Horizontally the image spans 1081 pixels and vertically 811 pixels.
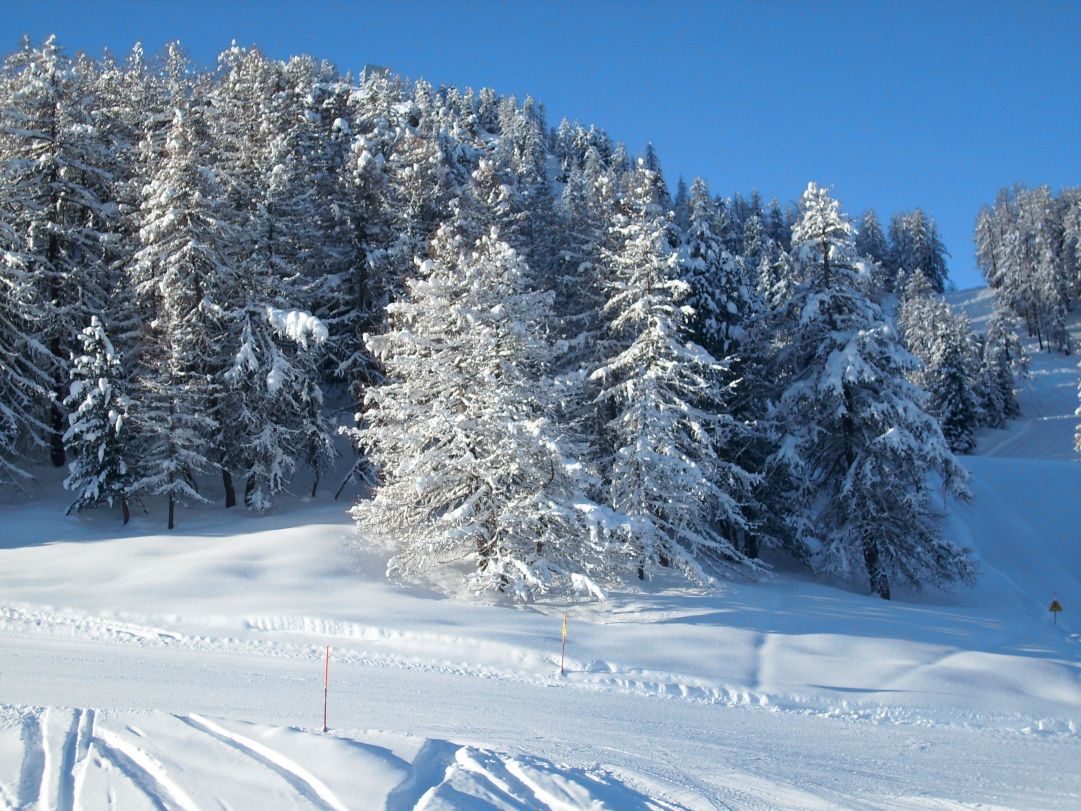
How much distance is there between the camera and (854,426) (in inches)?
961

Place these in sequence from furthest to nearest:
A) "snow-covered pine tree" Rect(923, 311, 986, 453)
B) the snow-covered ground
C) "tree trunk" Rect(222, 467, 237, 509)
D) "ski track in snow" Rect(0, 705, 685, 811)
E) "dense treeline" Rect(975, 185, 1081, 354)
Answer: "dense treeline" Rect(975, 185, 1081, 354)
"snow-covered pine tree" Rect(923, 311, 986, 453)
"tree trunk" Rect(222, 467, 237, 509)
the snow-covered ground
"ski track in snow" Rect(0, 705, 685, 811)

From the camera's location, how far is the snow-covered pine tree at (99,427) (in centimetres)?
2355

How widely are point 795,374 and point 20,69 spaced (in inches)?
1269

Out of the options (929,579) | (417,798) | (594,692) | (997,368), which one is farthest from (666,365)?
(997,368)

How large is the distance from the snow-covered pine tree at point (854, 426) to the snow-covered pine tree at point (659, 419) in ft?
11.5

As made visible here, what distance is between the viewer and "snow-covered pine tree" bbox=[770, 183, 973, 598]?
75.7 feet

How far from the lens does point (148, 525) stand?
82.6 feet

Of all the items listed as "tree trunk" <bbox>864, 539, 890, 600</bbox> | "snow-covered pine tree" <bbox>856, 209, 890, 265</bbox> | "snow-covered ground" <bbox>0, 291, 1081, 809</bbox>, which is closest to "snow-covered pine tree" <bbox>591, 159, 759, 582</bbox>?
"snow-covered ground" <bbox>0, 291, 1081, 809</bbox>

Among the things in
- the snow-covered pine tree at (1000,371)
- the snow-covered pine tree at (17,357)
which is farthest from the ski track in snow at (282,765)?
the snow-covered pine tree at (1000,371)

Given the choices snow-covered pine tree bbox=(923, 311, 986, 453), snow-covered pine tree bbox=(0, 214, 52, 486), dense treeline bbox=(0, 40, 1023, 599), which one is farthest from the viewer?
snow-covered pine tree bbox=(923, 311, 986, 453)

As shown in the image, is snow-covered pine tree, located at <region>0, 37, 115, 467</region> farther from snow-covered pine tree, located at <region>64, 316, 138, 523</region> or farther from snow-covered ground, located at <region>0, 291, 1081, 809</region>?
snow-covered ground, located at <region>0, 291, 1081, 809</region>

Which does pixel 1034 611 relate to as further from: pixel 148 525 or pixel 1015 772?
pixel 148 525

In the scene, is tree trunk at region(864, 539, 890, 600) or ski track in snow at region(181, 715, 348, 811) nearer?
ski track in snow at region(181, 715, 348, 811)

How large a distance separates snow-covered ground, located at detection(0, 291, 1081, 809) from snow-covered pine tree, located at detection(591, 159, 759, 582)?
1.73 metres
